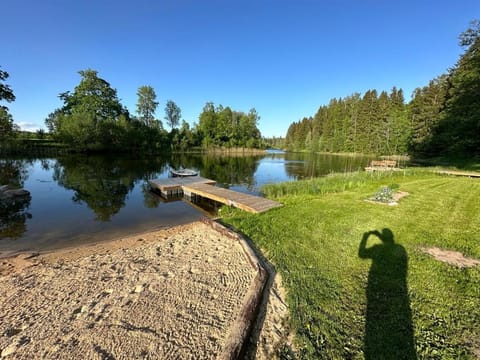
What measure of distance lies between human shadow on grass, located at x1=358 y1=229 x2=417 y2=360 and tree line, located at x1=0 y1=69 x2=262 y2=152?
1184 inches

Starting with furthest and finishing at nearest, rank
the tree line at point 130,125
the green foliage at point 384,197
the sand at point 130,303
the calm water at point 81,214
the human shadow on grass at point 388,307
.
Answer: the tree line at point 130,125, the green foliage at point 384,197, the calm water at point 81,214, the sand at point 130,303, the human shadow on grass at point 388,307

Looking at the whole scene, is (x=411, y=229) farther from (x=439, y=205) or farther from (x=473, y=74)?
(x=473, y=74)

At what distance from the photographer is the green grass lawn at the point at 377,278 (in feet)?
7.20

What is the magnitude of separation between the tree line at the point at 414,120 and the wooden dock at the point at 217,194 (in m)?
21.8

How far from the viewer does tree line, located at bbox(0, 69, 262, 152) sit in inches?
1272

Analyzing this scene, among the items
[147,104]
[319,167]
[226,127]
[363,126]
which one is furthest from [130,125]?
[363,126]

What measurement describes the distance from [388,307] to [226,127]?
5269 cm

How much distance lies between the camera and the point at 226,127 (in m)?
52.8

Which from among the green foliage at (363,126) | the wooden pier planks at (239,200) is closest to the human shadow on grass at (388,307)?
the wooden pier planks at (239,200)

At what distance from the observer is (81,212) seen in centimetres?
855

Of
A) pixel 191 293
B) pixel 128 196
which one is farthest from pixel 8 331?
pixel 128 196

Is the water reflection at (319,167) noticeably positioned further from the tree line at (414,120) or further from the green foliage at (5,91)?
the green foliage at (5,91)

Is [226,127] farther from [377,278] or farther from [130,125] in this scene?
[377,278]

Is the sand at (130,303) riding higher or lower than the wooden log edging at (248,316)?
lower
